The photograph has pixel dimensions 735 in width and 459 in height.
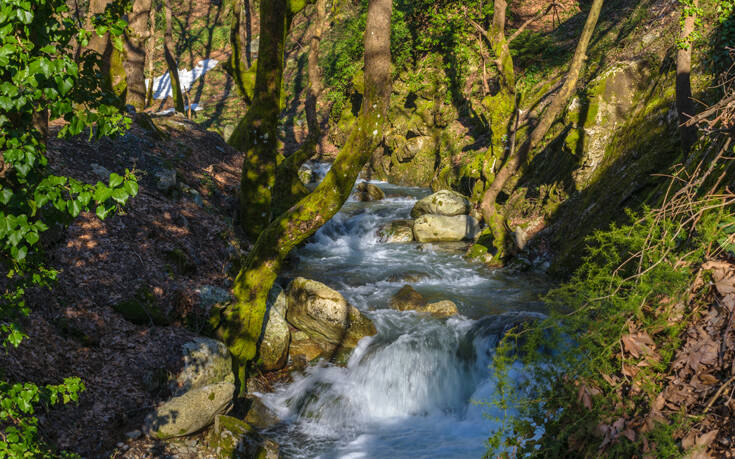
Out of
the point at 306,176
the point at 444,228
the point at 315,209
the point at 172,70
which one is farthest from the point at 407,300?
the point at 172,70

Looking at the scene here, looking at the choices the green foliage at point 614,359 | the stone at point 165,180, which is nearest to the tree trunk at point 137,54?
the stone at point 165,180

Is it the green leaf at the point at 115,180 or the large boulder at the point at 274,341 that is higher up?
the green leaf at the point at 115,180

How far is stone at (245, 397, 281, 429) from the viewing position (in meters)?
7.11

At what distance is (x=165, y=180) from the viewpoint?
34.2 feet

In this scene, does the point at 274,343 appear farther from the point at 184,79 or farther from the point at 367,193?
the point at 184,79

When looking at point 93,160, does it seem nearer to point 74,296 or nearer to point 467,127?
point 74,296

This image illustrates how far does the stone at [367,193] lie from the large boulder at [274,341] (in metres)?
12.2

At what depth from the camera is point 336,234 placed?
1662cm

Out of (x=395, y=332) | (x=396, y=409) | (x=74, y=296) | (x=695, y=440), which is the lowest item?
(x=396, y=409)

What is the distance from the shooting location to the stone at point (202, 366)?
6270mm

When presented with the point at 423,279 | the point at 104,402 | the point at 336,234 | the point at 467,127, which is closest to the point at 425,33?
the point at 467,127

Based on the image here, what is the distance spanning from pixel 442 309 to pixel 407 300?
921mm

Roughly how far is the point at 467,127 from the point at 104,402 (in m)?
19.8

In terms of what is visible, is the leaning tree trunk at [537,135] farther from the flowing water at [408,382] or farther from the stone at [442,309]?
the stone at [442,309]
